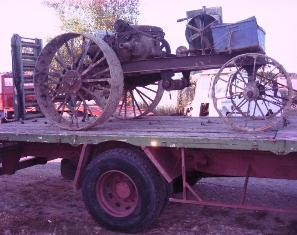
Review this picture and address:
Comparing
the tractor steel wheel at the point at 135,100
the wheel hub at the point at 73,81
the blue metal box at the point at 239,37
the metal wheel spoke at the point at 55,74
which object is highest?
the blue metal box at the point at 239,37

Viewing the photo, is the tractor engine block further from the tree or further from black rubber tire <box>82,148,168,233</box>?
the tree

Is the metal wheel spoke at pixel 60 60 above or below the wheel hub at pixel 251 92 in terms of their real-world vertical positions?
above

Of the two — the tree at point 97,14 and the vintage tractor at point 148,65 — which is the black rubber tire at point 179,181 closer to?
the vintage tractor at point 148,65

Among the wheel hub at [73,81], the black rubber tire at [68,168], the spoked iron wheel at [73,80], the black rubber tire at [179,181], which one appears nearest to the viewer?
the black rubber tire at [179,181]

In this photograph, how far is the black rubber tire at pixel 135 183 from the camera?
511 cm

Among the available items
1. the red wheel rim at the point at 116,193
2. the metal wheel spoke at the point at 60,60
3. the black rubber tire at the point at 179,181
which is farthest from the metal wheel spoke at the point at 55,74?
the black rubber tire at the point at 179,181

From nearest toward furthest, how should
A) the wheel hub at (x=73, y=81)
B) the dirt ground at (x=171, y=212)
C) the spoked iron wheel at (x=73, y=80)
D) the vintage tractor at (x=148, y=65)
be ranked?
the dirt ground at (x=171, y=212), the vintage tractor at (x=148, y=65), the spoked iron wheel at (x=73, y=80), the wheel hub at (x=73, y=81)

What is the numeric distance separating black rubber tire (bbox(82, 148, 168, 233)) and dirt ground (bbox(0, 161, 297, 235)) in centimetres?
20

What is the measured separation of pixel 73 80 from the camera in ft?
20.8

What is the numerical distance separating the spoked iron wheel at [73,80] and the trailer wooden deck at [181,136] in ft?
0.89

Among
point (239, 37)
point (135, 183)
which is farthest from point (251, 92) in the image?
point (135, 183)

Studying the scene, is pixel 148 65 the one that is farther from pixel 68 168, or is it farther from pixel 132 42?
pixel 68 168

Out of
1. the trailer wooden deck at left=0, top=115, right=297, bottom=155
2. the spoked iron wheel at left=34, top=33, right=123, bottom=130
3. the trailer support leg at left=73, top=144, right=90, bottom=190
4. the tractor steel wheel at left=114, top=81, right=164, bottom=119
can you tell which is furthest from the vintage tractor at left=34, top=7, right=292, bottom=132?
the tractor steel wheel at left=114, top=81, right=164, bottom=119

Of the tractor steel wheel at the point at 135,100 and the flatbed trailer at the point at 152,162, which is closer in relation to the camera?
the flatbed trailer at the point at 152,162
